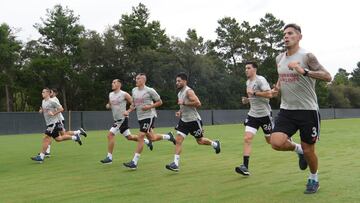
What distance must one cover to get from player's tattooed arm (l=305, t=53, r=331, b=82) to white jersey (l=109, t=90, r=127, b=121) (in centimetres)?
612

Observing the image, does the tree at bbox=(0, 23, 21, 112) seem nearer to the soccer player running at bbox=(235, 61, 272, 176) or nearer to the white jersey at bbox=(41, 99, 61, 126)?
the white jersey at bbox=(41, 99, 61, 126)

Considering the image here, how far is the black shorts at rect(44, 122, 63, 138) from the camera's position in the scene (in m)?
13.2

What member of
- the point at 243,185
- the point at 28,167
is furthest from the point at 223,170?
the point at 28,167

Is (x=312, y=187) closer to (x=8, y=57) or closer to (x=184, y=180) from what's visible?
(x=184, y=180)

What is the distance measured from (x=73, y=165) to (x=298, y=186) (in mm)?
6095

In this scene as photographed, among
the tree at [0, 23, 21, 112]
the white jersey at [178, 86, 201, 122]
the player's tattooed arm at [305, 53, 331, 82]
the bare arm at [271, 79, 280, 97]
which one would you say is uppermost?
the tree at [0, 23, 21, 112]

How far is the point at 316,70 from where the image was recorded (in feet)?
22.0

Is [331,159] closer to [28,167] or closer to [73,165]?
[73,165]

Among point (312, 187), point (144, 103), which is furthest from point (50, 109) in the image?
point (312, 187)

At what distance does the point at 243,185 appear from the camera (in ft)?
25.5

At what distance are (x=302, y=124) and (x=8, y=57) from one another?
159 ft

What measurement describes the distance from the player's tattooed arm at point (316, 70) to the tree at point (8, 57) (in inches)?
1885

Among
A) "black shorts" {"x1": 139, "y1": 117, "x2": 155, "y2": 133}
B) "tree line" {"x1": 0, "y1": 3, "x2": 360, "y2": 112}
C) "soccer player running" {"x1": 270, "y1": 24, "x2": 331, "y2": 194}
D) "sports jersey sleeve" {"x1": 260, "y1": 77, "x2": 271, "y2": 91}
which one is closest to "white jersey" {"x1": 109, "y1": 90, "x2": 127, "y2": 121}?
"black shorts" {"x1": 139, "y1": 117, "x2": 155, "y2": 133}

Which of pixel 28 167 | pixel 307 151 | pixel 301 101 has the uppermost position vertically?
pixel 301 101
